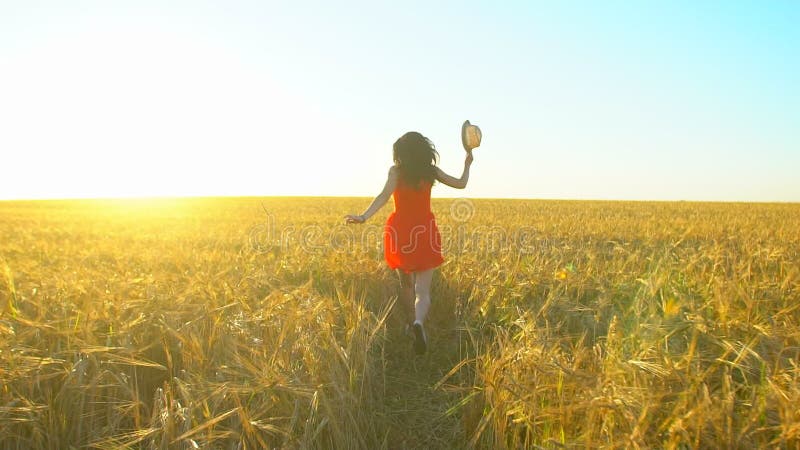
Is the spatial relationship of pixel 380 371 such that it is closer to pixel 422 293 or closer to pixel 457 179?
pixel 422 293

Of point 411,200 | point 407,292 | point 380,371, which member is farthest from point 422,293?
point 380,371

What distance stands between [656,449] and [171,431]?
1.87 meters

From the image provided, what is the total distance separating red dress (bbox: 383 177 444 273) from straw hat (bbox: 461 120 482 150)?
54cm

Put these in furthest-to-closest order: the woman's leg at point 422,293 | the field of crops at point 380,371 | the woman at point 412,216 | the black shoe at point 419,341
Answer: the woman at point 412,216, the woman's leg at point 422,293, the black shoe at point 419,341, the field of crops at point 380,371

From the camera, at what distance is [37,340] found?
266 centimetres

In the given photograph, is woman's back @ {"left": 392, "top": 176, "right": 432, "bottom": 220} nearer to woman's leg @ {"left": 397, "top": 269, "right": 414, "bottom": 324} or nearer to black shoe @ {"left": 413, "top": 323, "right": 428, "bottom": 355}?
woman's leg @ {"left": 397, "top": 269, "right": 414, "bottom": 324}

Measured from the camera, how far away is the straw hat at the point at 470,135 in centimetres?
411

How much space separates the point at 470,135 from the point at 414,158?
0.58m

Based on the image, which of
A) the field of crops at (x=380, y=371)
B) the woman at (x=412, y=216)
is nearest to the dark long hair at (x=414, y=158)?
the woman at (x=412, y=216)

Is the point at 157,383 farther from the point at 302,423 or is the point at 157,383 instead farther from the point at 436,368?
the point at 436,368

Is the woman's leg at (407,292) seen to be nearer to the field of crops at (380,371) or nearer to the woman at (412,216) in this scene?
the woman at (412,216)

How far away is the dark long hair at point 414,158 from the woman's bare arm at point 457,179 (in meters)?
0.08

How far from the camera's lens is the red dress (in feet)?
12.8

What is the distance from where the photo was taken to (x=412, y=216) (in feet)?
13.2
